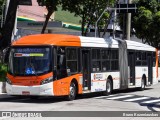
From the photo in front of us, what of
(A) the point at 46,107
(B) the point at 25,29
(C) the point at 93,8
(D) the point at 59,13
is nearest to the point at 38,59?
(A) the point at 46,107

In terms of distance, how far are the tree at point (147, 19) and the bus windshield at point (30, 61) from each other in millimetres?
26310

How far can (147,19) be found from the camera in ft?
148

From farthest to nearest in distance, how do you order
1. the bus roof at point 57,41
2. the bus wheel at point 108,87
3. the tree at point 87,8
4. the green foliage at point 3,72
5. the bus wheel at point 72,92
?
the tree at point 87,8 → the green foliage at point 3,72 → the bus wheel at point 108,87 → the bus wheel at point 72,92 → the bus roof at point 57,41

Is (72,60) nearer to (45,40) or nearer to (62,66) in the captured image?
(62,66)

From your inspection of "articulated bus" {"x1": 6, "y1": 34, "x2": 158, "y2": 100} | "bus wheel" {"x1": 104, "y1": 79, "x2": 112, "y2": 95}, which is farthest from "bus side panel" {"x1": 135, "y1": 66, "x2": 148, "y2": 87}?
"bus wheel" {"x1": 104, "y1": 79, "x2": 112, "y2": 95}

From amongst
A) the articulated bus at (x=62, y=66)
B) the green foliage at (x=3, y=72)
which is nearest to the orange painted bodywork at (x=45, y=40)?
the articulated bus at (x=62, y=66)

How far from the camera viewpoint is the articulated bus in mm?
19562

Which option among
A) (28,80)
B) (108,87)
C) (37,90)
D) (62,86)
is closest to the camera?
(37,90)

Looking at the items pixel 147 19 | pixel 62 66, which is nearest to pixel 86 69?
pixel 62 66

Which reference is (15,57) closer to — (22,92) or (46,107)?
(22,92)

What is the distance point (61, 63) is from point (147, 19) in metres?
26.0

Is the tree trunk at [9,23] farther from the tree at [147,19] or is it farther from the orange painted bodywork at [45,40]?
the tree at [147,19]

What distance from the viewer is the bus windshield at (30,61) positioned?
19609mm

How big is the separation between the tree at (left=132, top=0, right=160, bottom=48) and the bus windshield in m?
26.3
